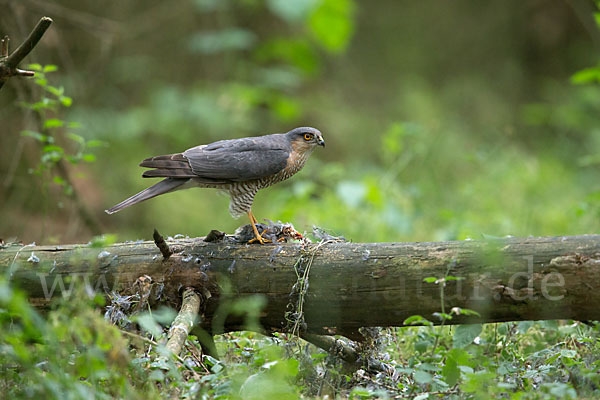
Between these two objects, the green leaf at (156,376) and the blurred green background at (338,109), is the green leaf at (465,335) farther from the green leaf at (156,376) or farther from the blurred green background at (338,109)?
the blurred green background at (338,109)

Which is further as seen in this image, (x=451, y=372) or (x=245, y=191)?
(x=245, y=191)

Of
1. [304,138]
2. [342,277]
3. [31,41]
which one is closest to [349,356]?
[342,277]

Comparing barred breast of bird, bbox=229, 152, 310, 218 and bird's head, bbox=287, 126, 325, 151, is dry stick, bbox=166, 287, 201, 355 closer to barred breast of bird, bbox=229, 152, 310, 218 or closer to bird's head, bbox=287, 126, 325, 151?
barred breast of bird, bbox=229, 152, 310, 218

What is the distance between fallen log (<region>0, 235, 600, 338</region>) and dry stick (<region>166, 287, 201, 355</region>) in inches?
3.9

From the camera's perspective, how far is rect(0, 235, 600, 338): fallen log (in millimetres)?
2607

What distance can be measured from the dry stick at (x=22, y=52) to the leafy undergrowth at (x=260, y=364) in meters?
1.20

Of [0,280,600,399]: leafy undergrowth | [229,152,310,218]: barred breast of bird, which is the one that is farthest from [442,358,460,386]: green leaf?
[229,152,310,218]: barred breast of bird

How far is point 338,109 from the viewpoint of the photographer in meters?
9.80

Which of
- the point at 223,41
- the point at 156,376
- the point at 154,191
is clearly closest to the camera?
the point at 156,376

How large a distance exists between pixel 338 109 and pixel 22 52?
7248mm

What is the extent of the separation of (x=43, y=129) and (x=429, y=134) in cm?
559

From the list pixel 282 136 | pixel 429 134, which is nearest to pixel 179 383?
pixel 282 136

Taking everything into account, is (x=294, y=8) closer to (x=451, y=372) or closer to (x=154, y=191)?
(x=154, y=191)

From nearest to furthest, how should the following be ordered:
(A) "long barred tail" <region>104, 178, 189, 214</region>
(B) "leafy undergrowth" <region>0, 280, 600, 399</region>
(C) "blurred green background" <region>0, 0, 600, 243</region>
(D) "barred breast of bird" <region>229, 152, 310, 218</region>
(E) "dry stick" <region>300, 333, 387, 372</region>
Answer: (B) "leafy undergrowth" <region>0, 280, 600, 399</region> → (E) "dry stick" <region>300, 333, 387, 372</region> → (A) "long barred tail" <region>104, 178, 189, 214</region> → (D) "barred breast of bird" <region>229, 152, 310, 218</region> → (C) "blurred green background" <region>0, 0, 600, 243</region>
